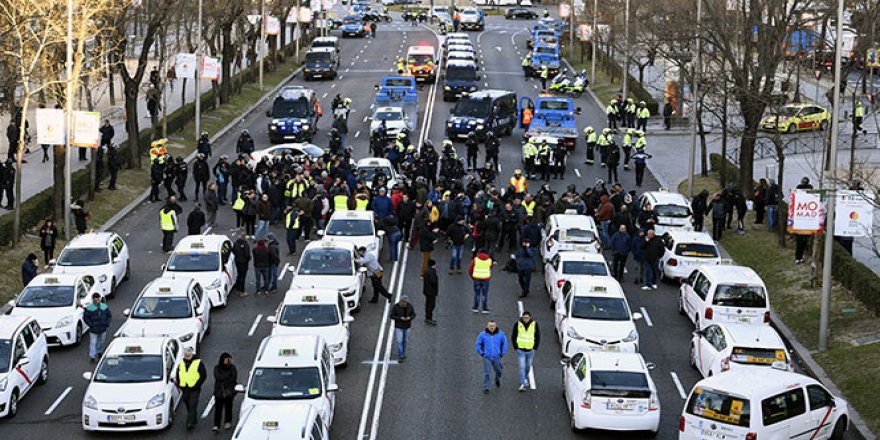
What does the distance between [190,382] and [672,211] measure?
1932 cm

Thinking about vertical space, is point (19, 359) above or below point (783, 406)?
below

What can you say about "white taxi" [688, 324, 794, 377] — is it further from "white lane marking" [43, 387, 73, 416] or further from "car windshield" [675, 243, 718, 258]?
"white lane marking" [43, 387, 73, 416]

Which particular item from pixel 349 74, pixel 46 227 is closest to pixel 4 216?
pixel 46 227

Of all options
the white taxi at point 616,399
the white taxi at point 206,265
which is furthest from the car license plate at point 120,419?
the white taxi at point 206,265

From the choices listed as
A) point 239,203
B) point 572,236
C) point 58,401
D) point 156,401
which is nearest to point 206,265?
point 239,203

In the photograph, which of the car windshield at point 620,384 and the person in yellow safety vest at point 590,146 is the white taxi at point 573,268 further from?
the person in yellow safety vest at point 590,146

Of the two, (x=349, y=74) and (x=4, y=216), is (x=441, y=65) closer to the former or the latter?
(x=349, y=74)

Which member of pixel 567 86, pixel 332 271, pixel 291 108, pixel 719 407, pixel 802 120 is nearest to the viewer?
pixel 719 407

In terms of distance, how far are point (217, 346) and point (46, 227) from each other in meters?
8.92

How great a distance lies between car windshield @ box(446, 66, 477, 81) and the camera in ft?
227

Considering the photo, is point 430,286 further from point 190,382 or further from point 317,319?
point 190,382

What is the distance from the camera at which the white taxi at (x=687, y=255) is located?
3456 cm

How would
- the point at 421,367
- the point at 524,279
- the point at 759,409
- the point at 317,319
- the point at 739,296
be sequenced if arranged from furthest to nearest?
the point at 524,279 < the point at 739,296 < the point at 421,367 < the point at 317,319 < the point at 759,409

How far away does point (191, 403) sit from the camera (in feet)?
77.8
